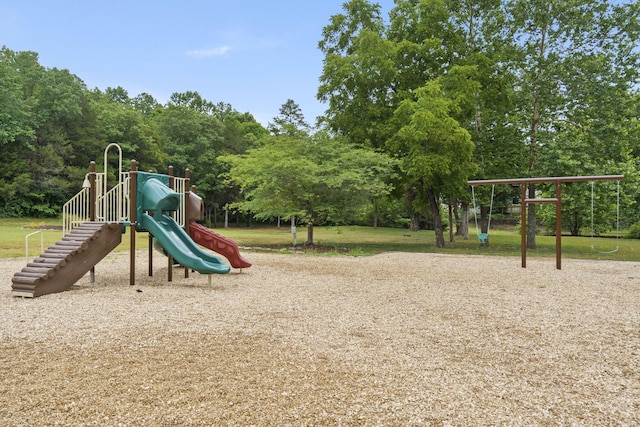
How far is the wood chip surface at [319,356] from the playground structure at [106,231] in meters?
0.36

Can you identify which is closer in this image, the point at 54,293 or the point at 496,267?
the point at 54,293

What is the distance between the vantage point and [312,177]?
1596 cm

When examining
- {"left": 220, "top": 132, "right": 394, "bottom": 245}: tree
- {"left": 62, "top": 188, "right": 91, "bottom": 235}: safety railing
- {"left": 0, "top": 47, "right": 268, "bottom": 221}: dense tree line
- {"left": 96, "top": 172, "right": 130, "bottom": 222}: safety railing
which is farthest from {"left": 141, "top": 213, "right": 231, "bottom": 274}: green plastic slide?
{"left": 0, "top": 47, "right": 268, "bottom": 221}: dense tree line

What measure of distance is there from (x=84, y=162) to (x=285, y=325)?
36470 mm

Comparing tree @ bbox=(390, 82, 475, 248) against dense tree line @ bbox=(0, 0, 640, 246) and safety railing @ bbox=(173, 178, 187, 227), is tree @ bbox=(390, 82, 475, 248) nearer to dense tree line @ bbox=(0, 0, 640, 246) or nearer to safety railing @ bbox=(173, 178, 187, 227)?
dense tree line @ bbox=(0, 0, 640, 246)

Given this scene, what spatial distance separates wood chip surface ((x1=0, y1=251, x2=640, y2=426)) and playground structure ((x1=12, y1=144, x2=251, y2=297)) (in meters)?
0.36

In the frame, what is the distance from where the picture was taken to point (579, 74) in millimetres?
17672

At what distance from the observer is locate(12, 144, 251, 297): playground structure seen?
24.3 feet

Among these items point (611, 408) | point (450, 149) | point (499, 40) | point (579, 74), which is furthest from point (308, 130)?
point (611, 408)

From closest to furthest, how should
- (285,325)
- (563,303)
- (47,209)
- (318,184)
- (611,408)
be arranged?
(611,408) < (285,325) < (563,303) < (318,184) < (47,209)

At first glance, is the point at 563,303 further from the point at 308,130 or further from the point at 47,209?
the point at 47,209

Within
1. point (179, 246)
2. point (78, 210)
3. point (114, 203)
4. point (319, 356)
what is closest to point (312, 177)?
point (179, 246)

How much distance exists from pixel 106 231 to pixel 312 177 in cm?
880

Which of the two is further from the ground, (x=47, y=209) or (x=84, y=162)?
(x=84, y=162)
